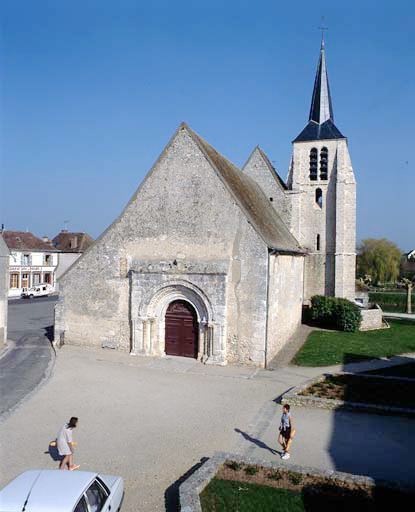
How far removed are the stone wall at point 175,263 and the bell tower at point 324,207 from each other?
9743 millimetres

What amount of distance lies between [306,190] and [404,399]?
1615 cm

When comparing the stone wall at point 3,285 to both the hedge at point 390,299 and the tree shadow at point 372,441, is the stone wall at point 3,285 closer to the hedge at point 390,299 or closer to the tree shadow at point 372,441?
the tree shadow at point 372,441

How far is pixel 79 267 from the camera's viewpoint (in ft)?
59.1

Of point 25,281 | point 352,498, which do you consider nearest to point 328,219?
point 352,498

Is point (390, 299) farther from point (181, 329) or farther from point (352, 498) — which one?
point (352, 498)

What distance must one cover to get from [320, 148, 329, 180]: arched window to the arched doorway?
13.7 metres

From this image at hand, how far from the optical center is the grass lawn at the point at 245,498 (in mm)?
6863

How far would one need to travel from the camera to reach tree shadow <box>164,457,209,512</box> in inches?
277

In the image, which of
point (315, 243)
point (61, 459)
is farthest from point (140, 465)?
point (315, 243)

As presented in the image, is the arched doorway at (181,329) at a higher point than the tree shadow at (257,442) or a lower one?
higher

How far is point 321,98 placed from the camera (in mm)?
27281

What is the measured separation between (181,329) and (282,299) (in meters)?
4.33

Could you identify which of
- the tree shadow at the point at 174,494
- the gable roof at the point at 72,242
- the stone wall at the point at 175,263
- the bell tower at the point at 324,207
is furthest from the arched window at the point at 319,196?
the gable roof at the point at 72,242

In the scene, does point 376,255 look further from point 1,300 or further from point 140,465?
point 140,465
